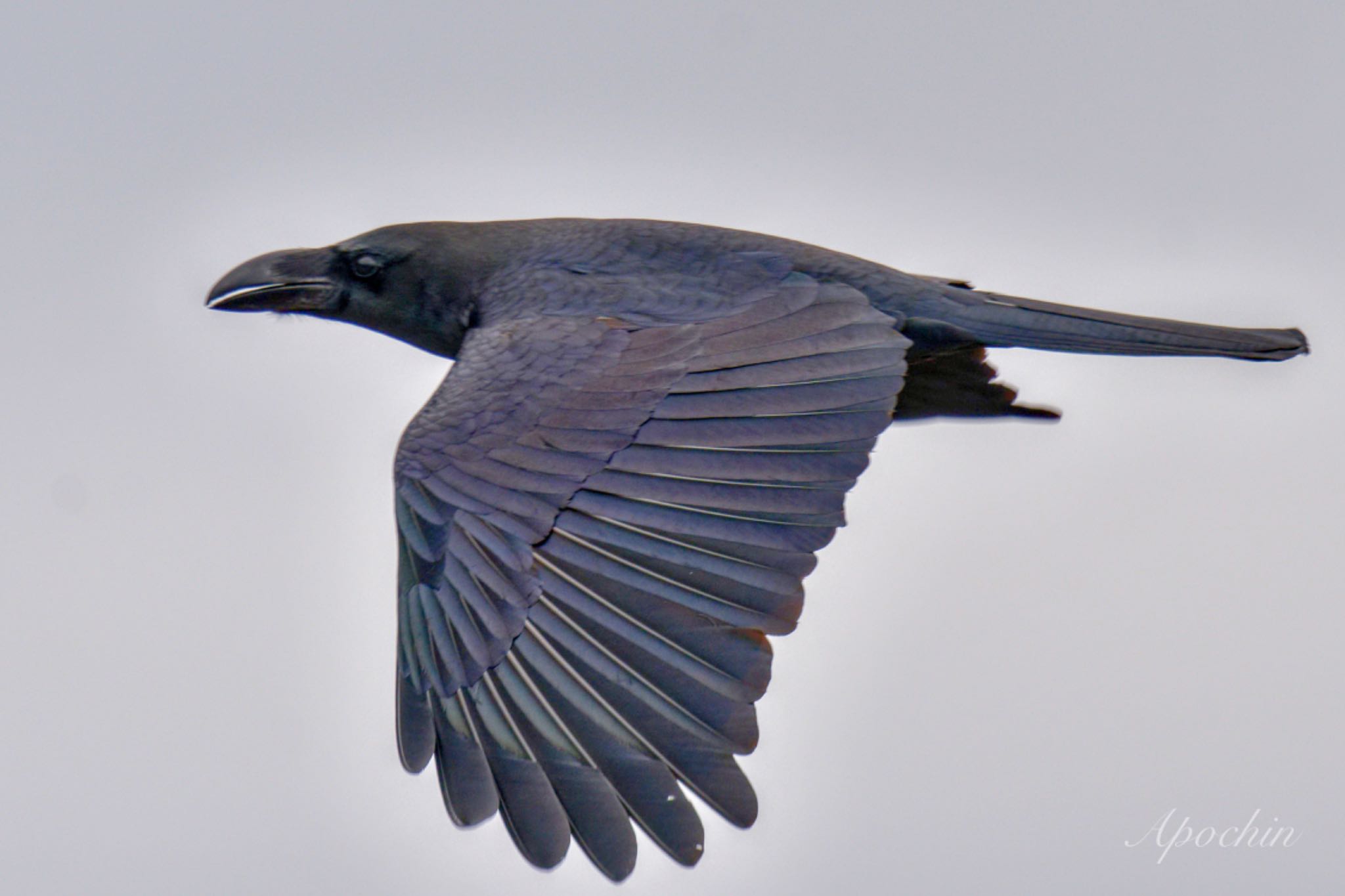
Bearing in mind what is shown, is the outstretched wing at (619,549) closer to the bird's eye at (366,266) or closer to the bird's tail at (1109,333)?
the bird's tail at (1109,333)

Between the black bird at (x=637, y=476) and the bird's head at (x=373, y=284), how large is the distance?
0.02 m

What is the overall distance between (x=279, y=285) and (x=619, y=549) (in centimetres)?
278

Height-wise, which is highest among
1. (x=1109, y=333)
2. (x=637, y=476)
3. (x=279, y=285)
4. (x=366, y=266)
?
(x=1109, y=333)

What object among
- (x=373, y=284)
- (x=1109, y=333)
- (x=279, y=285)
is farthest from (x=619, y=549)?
(x=279, y=285)

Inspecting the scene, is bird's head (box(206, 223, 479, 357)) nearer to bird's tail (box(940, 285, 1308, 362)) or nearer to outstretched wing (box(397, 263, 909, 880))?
outstretched wing (box(397, 263, 909, 880))

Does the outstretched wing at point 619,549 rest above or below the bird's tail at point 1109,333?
below

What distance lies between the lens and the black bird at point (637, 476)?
5566 millimetres

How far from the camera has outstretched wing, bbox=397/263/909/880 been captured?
552 centimetres

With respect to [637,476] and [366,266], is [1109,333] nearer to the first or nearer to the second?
[637,476]

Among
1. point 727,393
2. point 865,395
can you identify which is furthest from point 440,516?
point 865,395

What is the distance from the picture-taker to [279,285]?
26.7 feet

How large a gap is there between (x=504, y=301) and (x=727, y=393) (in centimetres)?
150

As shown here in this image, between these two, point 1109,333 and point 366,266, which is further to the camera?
point 366,266

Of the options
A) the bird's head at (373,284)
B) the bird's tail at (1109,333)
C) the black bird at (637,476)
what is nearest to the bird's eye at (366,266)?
the bird's head at (373,284)
